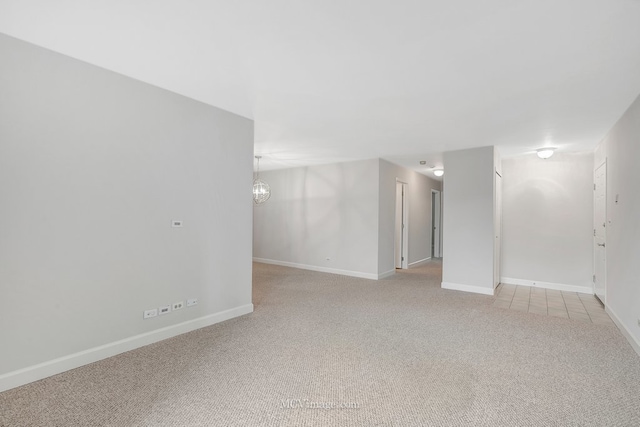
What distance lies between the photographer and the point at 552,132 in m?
3.96

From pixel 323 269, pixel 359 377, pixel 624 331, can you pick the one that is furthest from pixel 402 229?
pixel 359 377

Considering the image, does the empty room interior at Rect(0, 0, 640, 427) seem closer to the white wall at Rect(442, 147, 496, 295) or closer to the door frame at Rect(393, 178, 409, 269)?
the white wall at Rect(442, 147, 496, 295)

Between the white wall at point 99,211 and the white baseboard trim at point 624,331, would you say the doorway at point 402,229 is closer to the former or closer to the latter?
the white baseboard trim at point 624,331

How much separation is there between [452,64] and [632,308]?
111 inches

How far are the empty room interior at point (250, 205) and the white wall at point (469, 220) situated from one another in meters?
0.44

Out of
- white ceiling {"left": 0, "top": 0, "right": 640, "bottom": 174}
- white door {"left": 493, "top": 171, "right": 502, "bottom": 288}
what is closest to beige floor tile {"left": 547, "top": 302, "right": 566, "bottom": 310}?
white door {"left": 493, "top": 171, "right": 502, "bottom": 288}

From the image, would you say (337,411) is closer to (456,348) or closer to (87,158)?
(456,348)

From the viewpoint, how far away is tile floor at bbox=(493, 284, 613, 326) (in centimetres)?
381

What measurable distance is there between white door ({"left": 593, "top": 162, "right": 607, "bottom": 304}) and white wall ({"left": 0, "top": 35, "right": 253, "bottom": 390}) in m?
4.78

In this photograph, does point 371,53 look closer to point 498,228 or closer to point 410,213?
→ point 498,228

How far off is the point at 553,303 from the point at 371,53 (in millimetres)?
4297

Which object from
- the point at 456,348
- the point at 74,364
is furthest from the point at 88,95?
the point at 456,348

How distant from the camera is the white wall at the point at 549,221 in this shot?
5.05 m

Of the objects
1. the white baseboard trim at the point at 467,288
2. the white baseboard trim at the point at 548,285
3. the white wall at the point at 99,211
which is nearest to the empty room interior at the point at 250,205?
the white wall at the point at 99,211
